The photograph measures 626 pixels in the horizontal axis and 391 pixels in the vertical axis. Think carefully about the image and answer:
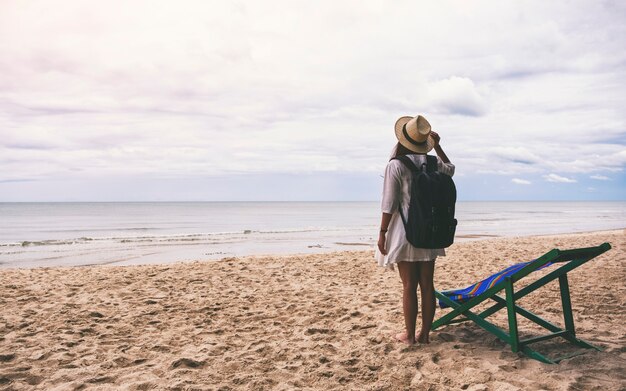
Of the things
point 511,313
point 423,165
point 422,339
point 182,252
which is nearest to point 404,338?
point 422,339

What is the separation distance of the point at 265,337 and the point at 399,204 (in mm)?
2028

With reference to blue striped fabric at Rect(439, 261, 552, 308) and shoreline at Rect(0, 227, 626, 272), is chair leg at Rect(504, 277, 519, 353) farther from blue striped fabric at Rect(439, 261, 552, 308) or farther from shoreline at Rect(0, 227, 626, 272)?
shoreline at Rect(0, 227, 626, 272)

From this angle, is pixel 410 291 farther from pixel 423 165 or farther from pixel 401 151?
pixel 401 151

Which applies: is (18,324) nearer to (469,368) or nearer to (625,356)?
(469,368)

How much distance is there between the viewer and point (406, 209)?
3.54m

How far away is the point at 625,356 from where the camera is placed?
11.8 feet

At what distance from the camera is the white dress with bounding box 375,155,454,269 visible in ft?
11.5

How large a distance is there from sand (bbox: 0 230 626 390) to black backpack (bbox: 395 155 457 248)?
1.03 meters

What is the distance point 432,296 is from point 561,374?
3.56 ft

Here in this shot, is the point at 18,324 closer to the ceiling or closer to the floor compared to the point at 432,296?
closer to the floor

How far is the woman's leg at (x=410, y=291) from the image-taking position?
3635mm

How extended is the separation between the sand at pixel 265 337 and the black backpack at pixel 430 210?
3.37 feet

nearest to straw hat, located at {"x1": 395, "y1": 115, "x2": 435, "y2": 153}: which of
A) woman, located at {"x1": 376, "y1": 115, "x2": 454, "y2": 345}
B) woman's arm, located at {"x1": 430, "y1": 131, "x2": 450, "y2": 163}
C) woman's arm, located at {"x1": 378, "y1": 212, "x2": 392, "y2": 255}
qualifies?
woman, located at {"x1": 376, "y1": 115, "x2": 454, "y2": 345}

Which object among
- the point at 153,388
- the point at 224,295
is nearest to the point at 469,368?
the point at 153,388
